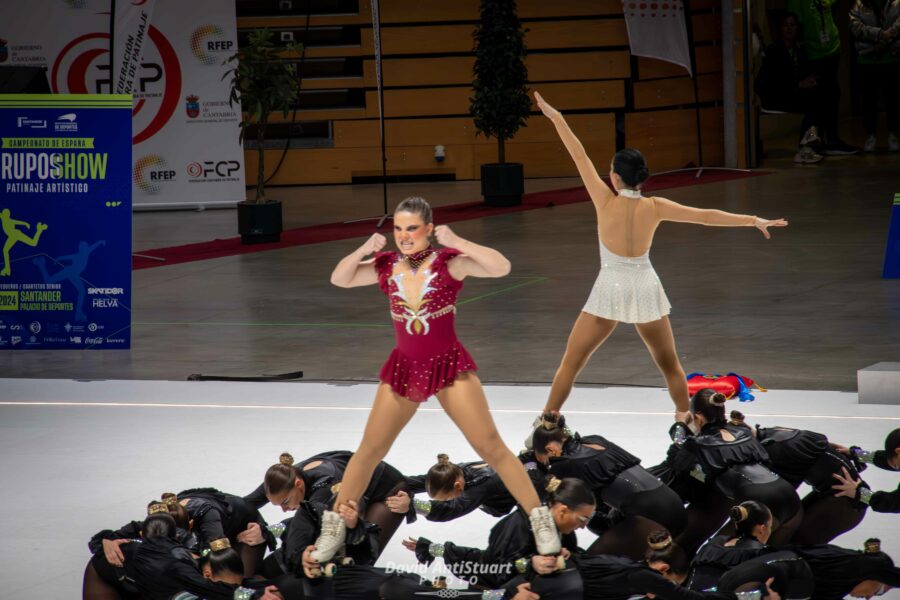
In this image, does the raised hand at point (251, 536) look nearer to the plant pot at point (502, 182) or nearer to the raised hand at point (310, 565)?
the raised hand at point (310, 565)

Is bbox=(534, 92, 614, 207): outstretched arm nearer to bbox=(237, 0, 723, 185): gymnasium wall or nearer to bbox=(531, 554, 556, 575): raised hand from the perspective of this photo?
bbox=(531, 554, 556, 575): raised hand

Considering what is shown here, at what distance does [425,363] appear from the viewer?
14.8ft

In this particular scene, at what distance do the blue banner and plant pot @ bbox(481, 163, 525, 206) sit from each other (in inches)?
295

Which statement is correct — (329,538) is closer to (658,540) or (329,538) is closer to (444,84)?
(658,540)

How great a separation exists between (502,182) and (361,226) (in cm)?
214

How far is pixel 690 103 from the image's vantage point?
1922cm

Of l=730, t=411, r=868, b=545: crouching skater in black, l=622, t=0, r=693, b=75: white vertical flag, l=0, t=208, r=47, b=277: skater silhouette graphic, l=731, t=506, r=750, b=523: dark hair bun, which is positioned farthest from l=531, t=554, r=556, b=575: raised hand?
l=622, t=0, r=693, b=75: white vertical flag

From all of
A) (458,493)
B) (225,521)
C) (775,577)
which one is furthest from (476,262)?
(775,577)

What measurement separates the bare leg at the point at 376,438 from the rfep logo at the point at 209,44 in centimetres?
1168

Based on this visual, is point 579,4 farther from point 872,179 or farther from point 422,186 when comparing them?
point 872,179

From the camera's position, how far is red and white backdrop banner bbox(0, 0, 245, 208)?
15.6 metres

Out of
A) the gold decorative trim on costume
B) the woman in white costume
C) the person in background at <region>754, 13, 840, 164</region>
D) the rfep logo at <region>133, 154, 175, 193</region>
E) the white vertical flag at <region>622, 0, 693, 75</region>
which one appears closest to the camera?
the gold decorative trim on costume

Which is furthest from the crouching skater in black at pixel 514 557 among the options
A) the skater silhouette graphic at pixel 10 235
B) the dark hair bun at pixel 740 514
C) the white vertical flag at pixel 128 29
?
the white vertical flag at pixel 128 29

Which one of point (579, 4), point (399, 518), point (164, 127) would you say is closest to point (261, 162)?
point (164, 127)
